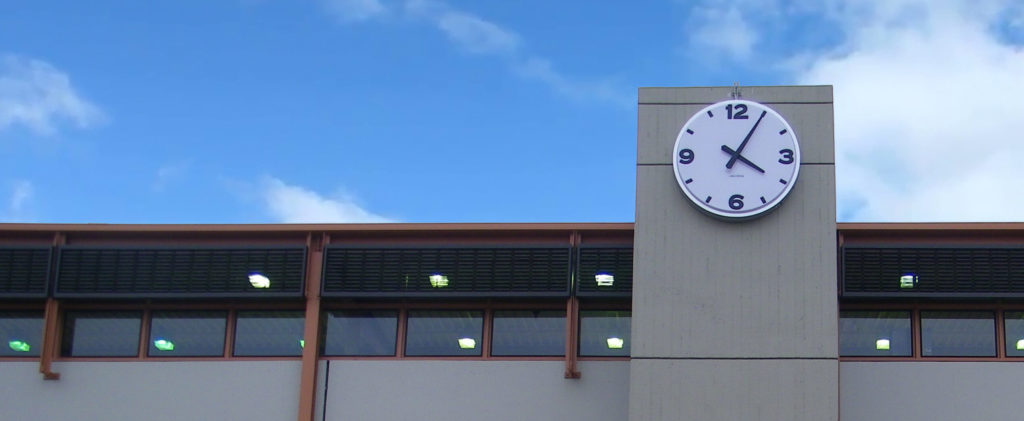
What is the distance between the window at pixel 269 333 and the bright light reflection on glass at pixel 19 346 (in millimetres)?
3818

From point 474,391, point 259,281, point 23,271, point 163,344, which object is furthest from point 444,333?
point 23,271

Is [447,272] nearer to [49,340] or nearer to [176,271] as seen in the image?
[176,271]

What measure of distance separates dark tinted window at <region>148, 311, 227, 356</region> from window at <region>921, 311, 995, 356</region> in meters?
12.2

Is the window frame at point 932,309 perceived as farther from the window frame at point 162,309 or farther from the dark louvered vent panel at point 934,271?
the window frame at point 162,309

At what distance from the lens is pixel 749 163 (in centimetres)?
2312

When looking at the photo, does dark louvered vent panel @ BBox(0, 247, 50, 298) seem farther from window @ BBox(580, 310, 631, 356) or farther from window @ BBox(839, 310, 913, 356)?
window @ BBox(839, 310, 913, 356)

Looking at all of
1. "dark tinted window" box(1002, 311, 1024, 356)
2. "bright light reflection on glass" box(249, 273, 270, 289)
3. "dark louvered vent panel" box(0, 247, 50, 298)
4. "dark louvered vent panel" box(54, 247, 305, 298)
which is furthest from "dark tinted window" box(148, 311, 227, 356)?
"dark tinted window" box(1002, 311, 1024, 356)

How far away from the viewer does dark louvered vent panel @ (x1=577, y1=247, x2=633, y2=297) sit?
24.5 m

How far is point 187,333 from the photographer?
25.6 m

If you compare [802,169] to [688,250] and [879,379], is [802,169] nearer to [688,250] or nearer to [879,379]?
[688,250]

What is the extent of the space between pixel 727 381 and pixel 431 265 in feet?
18.6

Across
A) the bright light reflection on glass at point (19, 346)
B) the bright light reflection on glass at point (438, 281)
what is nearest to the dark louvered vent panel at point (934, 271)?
the bright light reflection on glass at point (438, 281)

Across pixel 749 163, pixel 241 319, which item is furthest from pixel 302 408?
pixel 749 163

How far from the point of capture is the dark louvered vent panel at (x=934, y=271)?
23844 millimetres
